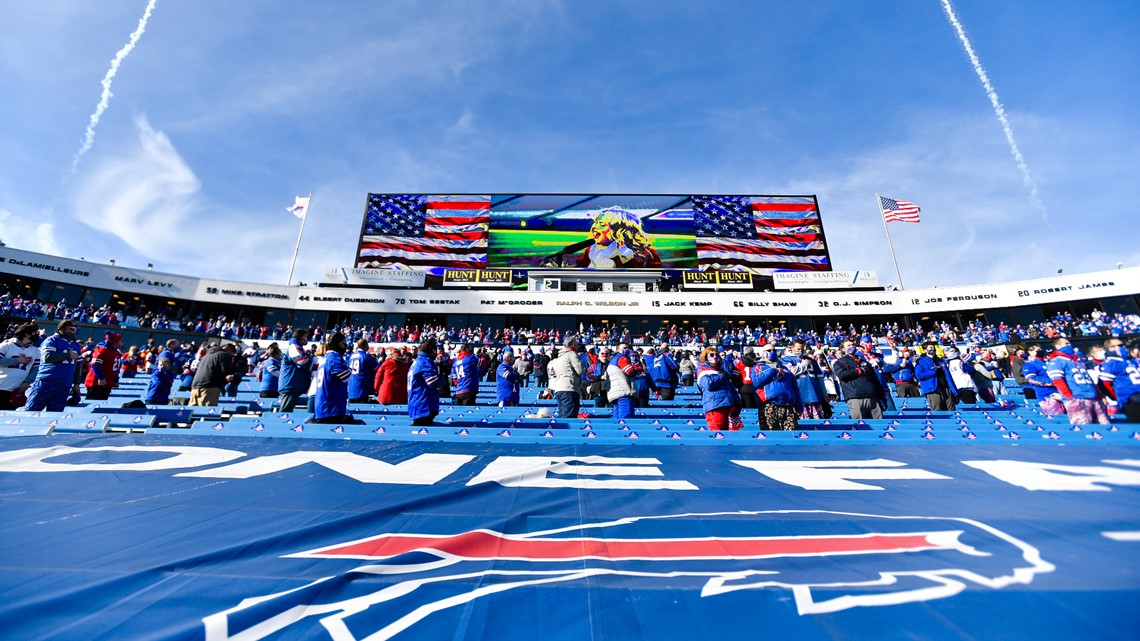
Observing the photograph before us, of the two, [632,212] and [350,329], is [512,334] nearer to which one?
[350,329]

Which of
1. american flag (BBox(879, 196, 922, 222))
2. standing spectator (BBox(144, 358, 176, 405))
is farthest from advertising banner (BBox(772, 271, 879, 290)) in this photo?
standing spectator (BBox(144, 358, 176, 405))

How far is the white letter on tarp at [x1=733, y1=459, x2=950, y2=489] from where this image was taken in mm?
3061

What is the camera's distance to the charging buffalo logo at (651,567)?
4.53ft

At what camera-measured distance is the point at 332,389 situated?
567 centimetres

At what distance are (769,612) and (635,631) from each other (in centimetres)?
48

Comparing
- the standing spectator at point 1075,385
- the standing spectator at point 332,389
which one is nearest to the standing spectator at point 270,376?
the standing spectator at point 332,389

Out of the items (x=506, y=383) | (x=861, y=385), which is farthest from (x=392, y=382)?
(x=861, y=385)

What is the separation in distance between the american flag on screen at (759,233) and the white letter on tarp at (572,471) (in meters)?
33.9

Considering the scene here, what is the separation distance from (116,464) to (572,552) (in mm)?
4163

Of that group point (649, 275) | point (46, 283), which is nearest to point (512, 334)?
point (649, 275)

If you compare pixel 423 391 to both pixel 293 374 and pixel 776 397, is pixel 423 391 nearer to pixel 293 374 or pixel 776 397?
pixel 293 374

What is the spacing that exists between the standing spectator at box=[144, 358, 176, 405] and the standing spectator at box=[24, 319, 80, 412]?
1.40 metres

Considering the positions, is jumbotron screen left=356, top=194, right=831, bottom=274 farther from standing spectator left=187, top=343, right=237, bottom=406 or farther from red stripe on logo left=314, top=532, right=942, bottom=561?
red stripe on logo left=314, top=532, right=942, bottom=561

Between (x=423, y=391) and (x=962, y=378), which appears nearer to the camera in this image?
(x=423, y=391)
